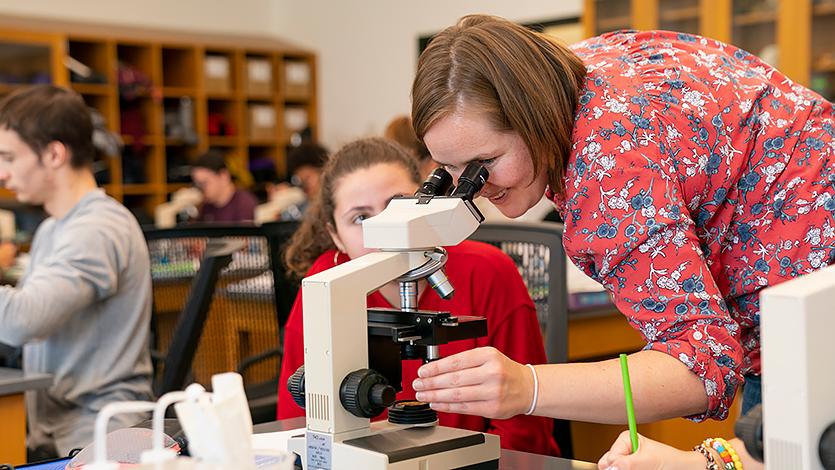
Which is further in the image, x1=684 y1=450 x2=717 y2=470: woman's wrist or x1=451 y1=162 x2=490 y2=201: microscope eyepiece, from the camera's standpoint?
x1=451 y1=162 x2=490 y2=201: microscope eyepiece

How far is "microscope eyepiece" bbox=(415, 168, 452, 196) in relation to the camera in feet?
3.92

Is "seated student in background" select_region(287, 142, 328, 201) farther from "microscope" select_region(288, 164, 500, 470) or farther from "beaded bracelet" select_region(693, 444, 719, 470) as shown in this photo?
"beaded bracelet" select_region(693, 444, 719, 470)

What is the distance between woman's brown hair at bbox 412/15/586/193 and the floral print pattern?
0.09 ft

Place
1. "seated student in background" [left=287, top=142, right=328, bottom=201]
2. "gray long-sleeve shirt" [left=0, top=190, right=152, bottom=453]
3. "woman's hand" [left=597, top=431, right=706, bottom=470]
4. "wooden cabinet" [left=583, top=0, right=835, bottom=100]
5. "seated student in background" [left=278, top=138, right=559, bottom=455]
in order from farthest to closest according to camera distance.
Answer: "seated student in background" [left=287, top=142, right=328, bottom=201] < "wooden cabinet" [left=583, top=0, right=835, bottom=100] < "gray long-sleeve shirt" [left=0, top=190, right=152, bottom=453] < "seated student in background" [left=278, top=138, right=559, bottom=455] < "woman's hand" [left=597, top=431, right=706, bottom=470]

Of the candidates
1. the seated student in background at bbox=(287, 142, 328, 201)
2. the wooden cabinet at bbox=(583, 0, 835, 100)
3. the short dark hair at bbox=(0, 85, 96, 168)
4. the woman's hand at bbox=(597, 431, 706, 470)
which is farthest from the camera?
the seated student in background at bbox=(287, 142, 328, 201)

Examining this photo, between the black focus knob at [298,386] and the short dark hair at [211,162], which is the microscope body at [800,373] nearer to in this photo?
the black focus knob at [298,386]

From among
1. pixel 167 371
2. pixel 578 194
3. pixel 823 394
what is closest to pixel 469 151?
pixel 578 194

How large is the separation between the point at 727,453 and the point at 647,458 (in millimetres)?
100

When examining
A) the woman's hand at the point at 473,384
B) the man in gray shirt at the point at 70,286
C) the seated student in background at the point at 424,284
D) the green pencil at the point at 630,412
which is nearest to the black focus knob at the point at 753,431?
the green pencil at the point at 630,412

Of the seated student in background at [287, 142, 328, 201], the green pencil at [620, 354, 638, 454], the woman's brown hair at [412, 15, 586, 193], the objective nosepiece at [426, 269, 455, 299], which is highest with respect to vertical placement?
the seated student in background at [287, 142, 328, 201]

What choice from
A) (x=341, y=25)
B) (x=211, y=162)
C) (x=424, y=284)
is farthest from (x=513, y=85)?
(x=341, y=25)

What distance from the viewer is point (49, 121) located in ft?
7.50

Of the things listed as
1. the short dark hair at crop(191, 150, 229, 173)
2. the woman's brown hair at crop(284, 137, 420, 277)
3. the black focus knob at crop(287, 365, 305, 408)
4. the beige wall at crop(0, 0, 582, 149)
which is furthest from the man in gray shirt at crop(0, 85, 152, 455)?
the beige wall at crop(0, 0, 582, 149)

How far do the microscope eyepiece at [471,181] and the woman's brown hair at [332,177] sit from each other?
0.66 meters
